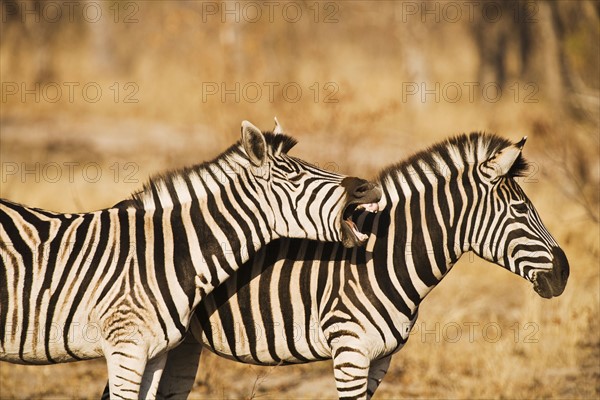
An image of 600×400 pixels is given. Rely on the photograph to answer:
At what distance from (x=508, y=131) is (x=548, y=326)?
9.33 m

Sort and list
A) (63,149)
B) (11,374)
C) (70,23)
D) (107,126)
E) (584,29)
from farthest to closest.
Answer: (70,23)
(107,126)
(63,149)
(584,29)
(11,374)

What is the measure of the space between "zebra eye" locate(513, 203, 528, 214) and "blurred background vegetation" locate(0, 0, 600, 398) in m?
1.37

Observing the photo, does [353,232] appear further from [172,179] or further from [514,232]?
[172,179]

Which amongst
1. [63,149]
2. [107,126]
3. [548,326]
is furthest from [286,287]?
[107,126]

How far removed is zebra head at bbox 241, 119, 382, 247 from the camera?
5145 mm

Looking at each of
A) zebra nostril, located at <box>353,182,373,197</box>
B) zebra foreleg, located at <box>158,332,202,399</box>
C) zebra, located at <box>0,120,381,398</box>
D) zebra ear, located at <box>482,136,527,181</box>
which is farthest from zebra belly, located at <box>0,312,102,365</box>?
zebra ear, located at <box>482,136,527,181</box>

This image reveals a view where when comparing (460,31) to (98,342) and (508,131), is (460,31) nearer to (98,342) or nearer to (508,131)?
(508,131)

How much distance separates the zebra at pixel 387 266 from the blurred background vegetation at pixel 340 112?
56.4 inches

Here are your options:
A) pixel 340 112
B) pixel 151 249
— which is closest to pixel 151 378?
pixel 151 249

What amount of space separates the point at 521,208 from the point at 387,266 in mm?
898

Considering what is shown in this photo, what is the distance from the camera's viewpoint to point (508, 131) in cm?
1798

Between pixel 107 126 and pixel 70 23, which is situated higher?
pixel 70 23

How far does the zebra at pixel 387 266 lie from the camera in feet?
17.6

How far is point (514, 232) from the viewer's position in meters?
5.38
